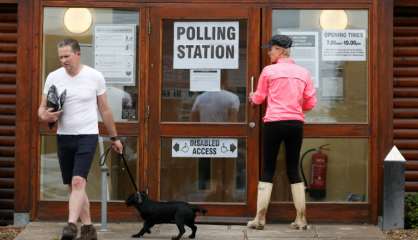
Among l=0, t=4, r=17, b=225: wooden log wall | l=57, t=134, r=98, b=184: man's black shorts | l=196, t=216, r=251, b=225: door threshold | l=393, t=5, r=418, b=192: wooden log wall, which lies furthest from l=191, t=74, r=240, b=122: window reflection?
l=0, t=4, r=17, b=225: wooden log wall

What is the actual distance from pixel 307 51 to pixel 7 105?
11.2ft

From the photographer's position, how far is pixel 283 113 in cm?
852

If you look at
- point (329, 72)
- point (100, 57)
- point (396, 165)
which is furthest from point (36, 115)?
point (396, 165)

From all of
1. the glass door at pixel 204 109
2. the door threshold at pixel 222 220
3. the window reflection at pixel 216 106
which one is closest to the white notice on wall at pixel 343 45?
the glass door at pixel 204 109

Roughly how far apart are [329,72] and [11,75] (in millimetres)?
3542

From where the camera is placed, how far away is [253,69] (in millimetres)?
8992

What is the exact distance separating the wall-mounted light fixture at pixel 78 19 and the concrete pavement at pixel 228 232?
2121 millimetres

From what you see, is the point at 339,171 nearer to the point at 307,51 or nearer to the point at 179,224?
the point at 307,51

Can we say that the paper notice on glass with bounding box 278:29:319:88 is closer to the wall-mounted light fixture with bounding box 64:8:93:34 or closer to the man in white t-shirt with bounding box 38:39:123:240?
the wall-mounted light fixture with bounding box 64:8:93:34

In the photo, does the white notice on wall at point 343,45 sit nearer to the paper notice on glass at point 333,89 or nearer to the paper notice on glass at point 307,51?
the paper notice on glass at point 307,51

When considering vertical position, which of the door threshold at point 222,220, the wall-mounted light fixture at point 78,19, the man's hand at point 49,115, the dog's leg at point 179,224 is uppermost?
the wall-mounted light fixture at point 78,19

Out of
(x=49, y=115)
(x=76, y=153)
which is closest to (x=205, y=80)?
(x=76, y=153)

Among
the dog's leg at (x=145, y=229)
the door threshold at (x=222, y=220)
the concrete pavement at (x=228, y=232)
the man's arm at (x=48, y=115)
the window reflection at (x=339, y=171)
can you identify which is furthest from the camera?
the window reflection at (x=339, y=171)

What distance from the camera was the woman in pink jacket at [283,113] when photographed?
852cm
